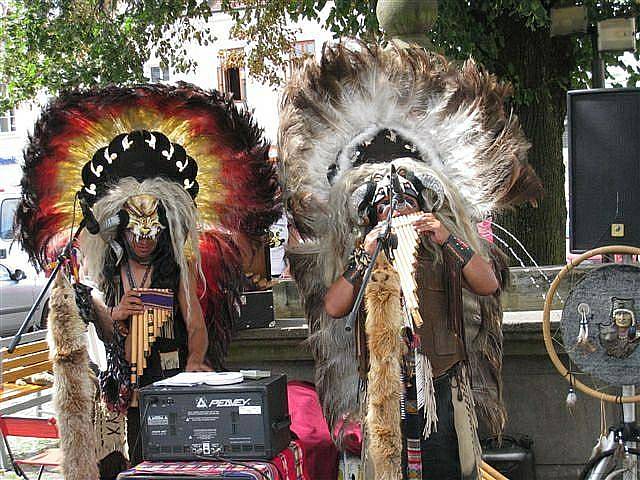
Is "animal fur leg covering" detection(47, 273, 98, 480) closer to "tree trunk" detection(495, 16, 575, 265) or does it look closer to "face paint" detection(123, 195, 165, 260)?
"face paint" detection(123, 195, 165, 260)

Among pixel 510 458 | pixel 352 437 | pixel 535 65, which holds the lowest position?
pixel 510 458

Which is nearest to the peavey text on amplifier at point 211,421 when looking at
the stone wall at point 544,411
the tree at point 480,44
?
the stone wall at point 544,411

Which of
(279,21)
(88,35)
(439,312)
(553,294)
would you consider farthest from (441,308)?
(279,21)

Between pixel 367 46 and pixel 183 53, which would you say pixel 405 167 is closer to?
pixel 367 46

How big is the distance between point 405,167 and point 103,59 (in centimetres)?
640

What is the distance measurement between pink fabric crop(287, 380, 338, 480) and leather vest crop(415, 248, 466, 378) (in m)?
0.94

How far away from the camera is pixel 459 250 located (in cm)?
336

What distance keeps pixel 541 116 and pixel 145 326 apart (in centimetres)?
452

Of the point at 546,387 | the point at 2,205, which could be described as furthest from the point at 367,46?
the point at 2,205

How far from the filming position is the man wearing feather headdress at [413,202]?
339 centimetres

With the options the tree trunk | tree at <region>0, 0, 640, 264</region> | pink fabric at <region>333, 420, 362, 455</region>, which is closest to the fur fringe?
pink fabric at <region>333, 420, 362, 455</region>

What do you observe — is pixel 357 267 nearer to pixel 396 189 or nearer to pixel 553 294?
pixel 396 189

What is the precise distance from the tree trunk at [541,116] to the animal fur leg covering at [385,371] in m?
3.87

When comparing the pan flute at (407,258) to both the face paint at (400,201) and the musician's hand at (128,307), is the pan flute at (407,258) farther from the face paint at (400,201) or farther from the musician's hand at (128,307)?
the musician's hand at (128,307)
